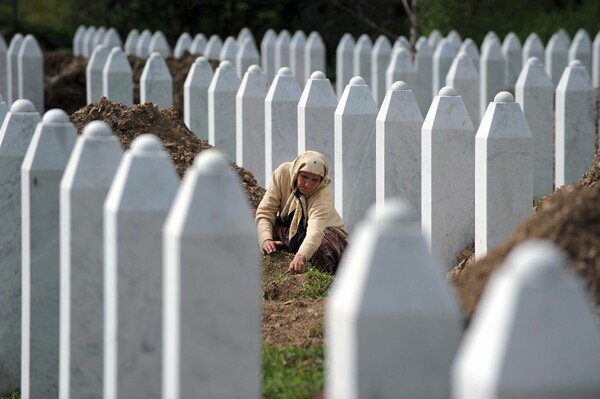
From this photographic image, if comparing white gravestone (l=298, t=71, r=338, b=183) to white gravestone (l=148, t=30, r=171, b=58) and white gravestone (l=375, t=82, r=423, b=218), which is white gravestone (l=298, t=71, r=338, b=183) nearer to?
white gravestone (l=375, t=82, r=423, b=218)

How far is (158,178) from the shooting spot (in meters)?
4.97

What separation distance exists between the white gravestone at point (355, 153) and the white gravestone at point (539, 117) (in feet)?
9.81

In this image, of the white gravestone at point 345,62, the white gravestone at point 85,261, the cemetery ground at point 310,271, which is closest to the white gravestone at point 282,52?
the white gravestone at point 345,62

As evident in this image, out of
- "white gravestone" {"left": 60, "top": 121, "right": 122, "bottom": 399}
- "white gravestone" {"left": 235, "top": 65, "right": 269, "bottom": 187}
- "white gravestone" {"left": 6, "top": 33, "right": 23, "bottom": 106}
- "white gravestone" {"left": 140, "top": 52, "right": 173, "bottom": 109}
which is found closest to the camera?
"white gravestone" {"left": 60, "top": 121, "right": 122, "bottom": 399}

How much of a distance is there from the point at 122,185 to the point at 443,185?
12.4ft

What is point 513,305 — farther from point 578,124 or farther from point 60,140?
point 578,124

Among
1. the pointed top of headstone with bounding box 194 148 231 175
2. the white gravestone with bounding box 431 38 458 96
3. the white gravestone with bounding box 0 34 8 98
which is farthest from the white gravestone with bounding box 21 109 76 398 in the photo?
the white gravestone with bounding box 0 34 8 98

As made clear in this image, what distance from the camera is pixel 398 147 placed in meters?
8.92

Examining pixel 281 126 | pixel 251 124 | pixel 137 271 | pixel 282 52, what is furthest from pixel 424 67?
pixel 137 271

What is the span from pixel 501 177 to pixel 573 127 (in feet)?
14.3

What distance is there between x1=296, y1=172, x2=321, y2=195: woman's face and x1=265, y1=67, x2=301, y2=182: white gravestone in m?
1.15

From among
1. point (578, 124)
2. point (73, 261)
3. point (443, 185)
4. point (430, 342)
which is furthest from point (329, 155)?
point (430, 342)

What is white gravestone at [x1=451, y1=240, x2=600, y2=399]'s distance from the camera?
3.37m

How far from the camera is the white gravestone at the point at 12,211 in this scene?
6699 millimetres
